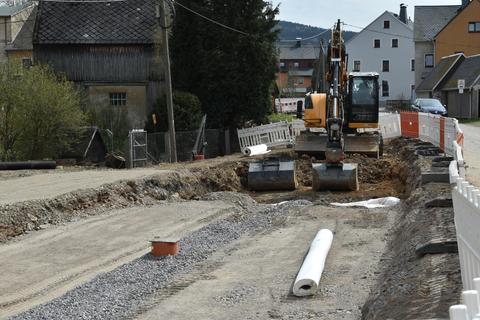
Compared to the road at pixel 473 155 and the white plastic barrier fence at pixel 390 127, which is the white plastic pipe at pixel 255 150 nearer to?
the white plastic barrier fence at pixel 390 127

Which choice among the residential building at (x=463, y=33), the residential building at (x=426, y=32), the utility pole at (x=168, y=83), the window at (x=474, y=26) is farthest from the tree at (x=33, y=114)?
the residential building at (x=426, y=32)

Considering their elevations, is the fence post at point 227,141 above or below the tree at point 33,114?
below

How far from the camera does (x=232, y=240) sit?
15.0 metres

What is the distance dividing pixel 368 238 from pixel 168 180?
8918 mm

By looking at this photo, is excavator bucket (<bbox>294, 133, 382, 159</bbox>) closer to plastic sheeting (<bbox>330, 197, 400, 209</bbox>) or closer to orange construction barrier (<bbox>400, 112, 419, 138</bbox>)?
orange construction barrier (<bbox>400, 112, 419, 138</bbox>)

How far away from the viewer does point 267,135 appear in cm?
3638

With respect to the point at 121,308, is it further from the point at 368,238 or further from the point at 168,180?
the point at 168,180

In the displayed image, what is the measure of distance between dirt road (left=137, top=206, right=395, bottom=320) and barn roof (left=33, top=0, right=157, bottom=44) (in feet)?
111

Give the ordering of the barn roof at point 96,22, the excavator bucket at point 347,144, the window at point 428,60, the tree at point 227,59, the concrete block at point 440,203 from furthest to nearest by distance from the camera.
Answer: the window at point 428,60, the barn roof at point 96,22, the tree at point 227,59, the excavator bucket at point 347,144, the concrete block at point 440,203

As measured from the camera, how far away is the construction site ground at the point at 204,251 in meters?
9.23

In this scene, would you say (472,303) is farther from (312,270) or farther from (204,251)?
(204,251)

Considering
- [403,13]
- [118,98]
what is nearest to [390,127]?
[118,98]

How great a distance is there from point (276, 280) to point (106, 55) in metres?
38.8

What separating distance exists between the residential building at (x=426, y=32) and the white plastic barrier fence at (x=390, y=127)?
49702 millimetres
